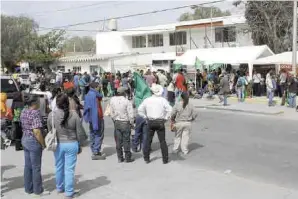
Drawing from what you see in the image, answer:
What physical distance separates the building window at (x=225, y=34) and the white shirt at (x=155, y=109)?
31.0 meters

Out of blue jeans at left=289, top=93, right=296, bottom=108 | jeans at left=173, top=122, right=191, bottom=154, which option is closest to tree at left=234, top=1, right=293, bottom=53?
blue jeans at left=289, top=93, right=296, bottom=108

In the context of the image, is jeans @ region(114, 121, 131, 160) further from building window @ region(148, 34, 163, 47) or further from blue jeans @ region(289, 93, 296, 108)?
building window @ region(148, 34, 163, 47)

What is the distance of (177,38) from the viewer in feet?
147

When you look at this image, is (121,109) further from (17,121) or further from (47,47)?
(47,47)

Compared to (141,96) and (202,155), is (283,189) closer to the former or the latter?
(202,155)

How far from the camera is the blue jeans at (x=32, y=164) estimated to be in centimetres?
678

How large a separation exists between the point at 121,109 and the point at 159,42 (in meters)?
38.7

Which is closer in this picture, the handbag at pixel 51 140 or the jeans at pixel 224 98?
the handbag at pixel 51 140

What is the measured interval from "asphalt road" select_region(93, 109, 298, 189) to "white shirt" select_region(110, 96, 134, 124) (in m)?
1.49

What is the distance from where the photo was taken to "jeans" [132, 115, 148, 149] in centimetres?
985

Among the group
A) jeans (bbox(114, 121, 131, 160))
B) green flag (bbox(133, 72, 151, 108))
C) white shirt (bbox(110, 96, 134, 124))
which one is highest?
green flag (bbox(133, 72, 151, 108))

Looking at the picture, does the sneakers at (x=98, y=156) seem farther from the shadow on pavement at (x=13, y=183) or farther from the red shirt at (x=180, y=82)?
the red shirt at (x=180, y=82)

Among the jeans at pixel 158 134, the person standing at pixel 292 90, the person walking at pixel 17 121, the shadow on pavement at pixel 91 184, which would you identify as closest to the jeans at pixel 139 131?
the jeans at pixel 158 134

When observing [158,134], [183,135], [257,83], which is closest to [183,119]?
[183,135]
